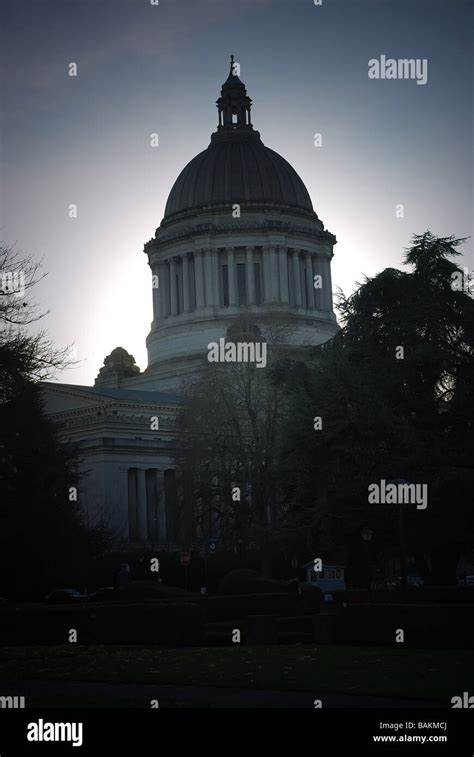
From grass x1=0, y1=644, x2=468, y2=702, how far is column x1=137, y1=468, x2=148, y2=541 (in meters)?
55.2

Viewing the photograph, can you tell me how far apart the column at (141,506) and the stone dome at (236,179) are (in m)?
31.9

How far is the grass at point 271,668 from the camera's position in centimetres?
1967

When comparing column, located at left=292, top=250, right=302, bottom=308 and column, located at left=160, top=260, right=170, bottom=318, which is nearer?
column, located at left=292, top=250, right=302, bottom=308

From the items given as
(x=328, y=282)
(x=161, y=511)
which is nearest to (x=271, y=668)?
(x=161, y=511)

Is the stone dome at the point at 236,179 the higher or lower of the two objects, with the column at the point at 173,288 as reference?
higher

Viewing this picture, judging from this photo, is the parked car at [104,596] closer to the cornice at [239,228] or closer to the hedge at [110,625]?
the hedge at [110,625]

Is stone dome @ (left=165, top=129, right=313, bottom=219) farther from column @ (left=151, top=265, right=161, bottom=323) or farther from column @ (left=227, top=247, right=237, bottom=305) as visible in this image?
column @ (left=151, top=265, right=161, bottom=323)

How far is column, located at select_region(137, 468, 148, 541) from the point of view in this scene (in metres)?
83.6

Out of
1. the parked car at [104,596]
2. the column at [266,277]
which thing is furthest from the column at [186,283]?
the parked car at [104,596]

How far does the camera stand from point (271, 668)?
22.4 metres

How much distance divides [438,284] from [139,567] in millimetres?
22539

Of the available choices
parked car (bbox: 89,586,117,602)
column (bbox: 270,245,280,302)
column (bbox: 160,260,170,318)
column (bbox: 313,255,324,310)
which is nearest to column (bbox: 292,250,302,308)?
column (bbox: 270,245,280,302)

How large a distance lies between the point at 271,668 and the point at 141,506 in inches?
2500

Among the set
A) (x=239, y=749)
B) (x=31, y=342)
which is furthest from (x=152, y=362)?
(x=239, y=749)
